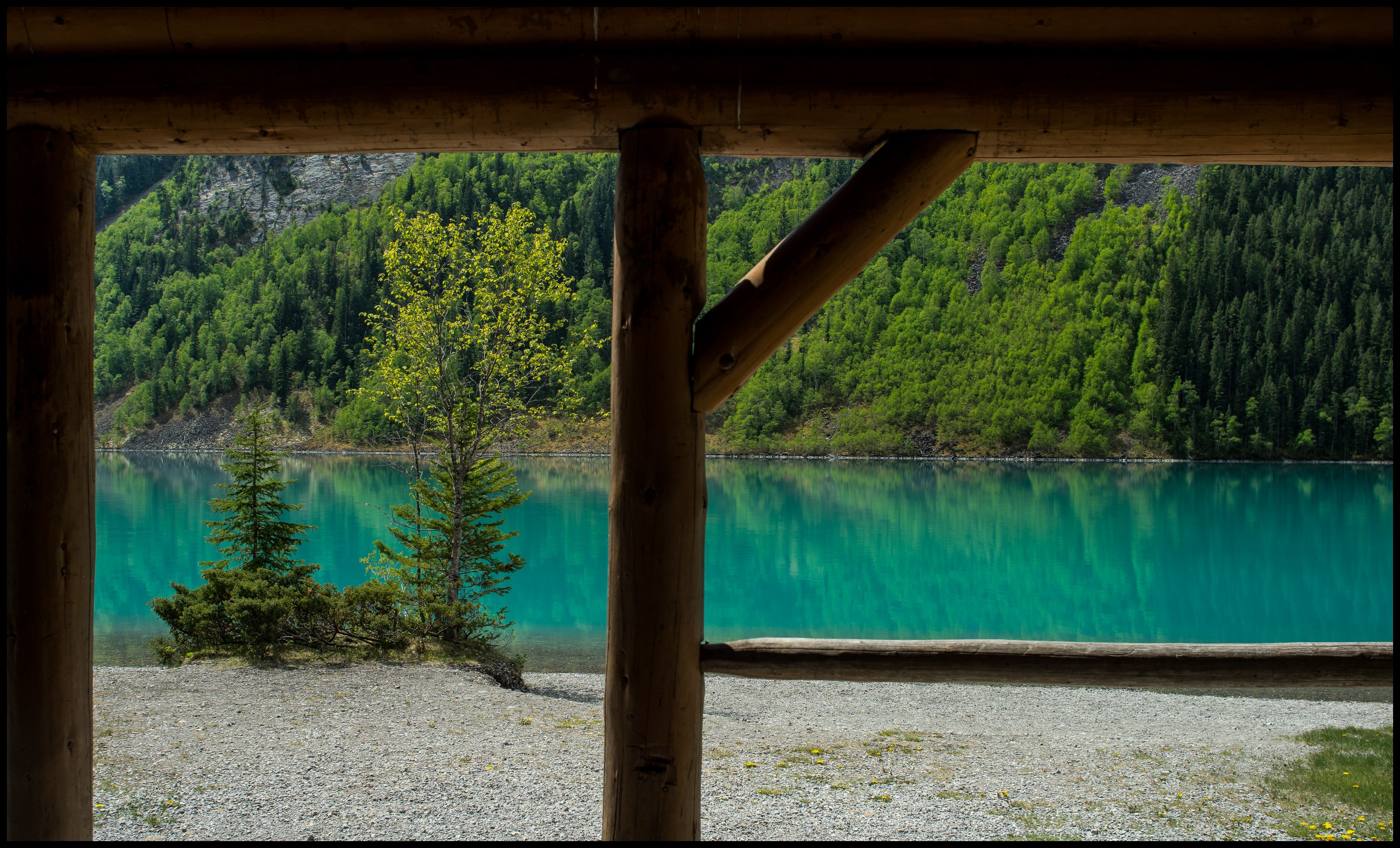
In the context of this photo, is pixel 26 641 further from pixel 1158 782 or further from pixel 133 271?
pixel 133 271

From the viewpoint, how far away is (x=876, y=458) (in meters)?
62.8

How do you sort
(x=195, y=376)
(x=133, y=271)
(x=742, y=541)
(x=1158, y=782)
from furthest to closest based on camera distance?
(x=133, y=271)
(x=195, y=376)
(x=742, y=541)
(x=1158, y=782)

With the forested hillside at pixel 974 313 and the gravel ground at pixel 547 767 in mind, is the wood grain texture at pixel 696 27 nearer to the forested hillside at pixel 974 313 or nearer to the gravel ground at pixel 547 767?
the gravel ground at pixel 547 767

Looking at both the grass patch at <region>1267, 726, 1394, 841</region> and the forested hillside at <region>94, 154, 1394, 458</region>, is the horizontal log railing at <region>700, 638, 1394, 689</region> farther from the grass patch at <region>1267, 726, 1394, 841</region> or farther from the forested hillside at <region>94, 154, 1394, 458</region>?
the forested hillside at <region>94, 154, 1394, 458</region>

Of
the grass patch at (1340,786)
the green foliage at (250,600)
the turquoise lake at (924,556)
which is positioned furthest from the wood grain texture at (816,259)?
the turquoise lake at (924,556)

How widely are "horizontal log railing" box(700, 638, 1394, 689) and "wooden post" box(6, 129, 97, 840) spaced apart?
1.68 meters

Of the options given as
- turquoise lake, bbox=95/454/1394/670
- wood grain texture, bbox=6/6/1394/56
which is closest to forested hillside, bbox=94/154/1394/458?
turquoise lake, bbox=95/454/1394/670

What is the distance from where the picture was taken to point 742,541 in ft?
91.8

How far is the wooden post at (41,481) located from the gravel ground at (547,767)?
2.04 m

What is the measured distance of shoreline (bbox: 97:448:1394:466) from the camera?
5619cm

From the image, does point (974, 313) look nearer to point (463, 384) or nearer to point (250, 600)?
point (463, 384)

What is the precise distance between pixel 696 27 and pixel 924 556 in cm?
2558

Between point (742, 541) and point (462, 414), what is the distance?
19181 millimetres

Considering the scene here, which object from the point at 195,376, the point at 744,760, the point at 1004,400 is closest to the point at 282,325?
the point at 195,376
